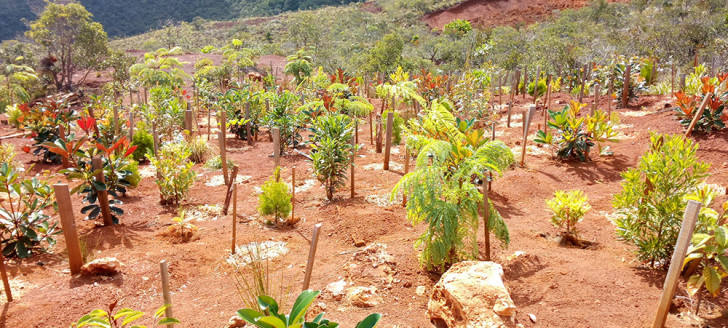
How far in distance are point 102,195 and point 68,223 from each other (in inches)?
52.5

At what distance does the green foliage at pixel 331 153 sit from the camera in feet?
18.1

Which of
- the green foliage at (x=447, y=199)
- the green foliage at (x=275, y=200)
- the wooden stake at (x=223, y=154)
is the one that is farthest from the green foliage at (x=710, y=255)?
the wooden stake at (x=223, y=154)

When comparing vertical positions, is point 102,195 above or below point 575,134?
below

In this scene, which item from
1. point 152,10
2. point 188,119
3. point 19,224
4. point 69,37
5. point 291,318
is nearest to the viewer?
point 291,318

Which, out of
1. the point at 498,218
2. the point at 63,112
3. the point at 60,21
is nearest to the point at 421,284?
the point at 498,218

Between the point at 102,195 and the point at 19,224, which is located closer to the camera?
the point at 19,224

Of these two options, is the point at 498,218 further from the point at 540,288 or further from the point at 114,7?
the point at 114,7

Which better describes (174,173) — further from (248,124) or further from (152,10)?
(152,10)

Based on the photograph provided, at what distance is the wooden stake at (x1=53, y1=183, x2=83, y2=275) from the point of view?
346cm

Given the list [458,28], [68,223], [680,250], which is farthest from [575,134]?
[458,28]

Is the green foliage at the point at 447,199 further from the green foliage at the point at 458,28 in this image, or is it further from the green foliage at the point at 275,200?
the green foliage at the point at 458,28

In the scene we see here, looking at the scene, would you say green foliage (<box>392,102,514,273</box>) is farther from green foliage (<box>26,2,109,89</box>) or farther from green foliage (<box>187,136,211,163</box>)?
green foliage (<box>26,2,109,89</box>)

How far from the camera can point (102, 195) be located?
478cm

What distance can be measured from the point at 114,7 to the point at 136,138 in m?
46.3
